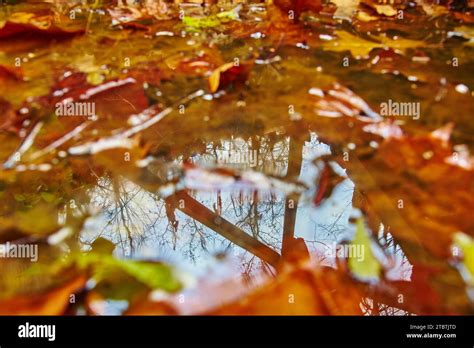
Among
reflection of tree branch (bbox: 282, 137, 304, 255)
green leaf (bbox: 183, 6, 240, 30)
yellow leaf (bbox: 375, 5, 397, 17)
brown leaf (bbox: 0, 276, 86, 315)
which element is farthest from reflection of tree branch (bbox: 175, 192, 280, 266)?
yellow leaf (bbox: 375, 5, 397, 17)

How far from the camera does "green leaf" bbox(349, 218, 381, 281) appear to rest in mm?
858

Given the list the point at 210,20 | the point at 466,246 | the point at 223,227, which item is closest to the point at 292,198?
the point at 223,227

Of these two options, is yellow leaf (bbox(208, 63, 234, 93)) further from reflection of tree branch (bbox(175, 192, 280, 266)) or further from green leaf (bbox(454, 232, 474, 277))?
green leaf (bbox(454, 232, 474, 277))

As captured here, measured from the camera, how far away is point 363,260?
0.88 m

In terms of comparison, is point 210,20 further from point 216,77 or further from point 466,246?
point 466,246

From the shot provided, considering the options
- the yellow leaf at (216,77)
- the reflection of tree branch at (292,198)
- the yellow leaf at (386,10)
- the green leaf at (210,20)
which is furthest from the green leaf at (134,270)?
the yellow leaf at (386,10)

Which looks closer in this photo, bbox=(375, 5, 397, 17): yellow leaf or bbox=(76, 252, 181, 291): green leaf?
bbox=(76, 252, 181, 291): green leaf

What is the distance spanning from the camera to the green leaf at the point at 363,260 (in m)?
0.86

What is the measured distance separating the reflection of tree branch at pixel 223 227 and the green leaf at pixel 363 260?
13 cm

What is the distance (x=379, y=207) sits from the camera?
913 millimetres

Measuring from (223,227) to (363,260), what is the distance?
0.84 ft

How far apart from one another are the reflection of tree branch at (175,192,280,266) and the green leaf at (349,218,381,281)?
0.13 m
